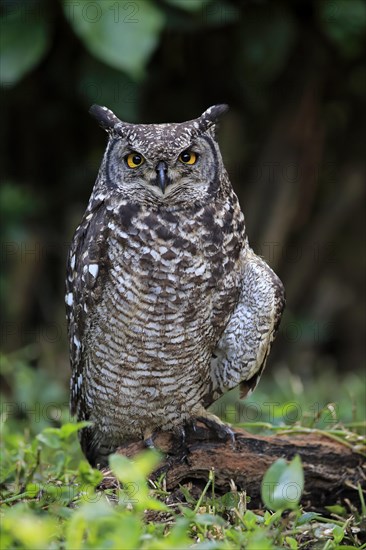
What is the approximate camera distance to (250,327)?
351 centimetres

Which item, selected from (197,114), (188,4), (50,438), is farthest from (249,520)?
(197,114)

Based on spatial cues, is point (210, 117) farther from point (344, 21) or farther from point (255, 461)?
point (344, 21)

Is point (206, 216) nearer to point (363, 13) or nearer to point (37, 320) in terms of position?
point (363, 13)

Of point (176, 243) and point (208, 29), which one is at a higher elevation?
point (208, 29)

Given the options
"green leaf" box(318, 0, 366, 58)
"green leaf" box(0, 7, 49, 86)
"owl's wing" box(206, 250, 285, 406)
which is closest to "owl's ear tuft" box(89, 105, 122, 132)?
"owl's wing" box(206, 250, 285, 406)

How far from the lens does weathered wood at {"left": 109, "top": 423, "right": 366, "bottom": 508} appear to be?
133 inches

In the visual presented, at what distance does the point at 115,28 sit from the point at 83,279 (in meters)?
1.90

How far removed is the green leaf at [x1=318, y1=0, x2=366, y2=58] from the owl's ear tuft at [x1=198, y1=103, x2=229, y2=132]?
2.18 m

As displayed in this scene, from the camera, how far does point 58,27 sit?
5.45 m

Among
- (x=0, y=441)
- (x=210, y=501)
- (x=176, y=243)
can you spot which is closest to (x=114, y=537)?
(x=210, y=501)

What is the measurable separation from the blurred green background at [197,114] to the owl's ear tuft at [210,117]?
1.41 metres

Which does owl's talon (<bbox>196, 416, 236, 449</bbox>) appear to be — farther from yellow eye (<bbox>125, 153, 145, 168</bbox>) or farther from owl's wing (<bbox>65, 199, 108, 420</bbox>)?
→ yellow eye (<bbox>125, 153, 145, 168</bbox>)

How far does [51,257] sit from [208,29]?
212 centimetres

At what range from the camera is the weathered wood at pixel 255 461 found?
133 inches
